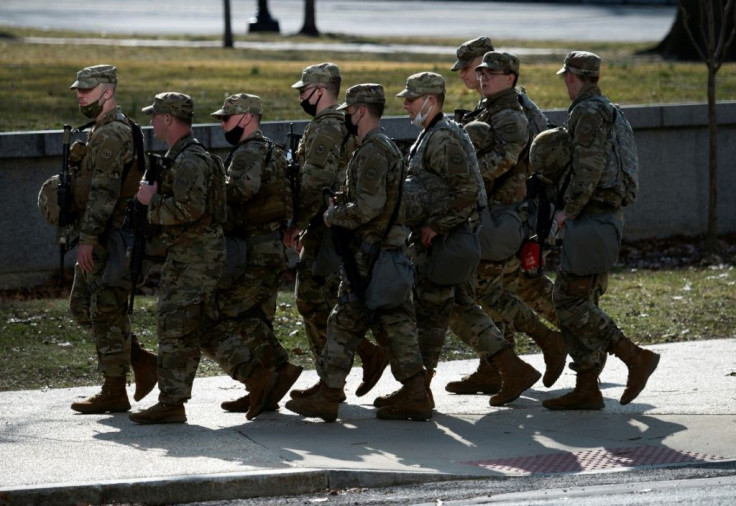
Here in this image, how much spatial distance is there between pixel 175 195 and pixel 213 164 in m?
0.33

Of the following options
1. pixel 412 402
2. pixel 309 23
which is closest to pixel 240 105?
pixel 412 402

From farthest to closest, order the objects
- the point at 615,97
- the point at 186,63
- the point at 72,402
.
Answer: the point at 186,63, the point at 615,97, the point at 72,402

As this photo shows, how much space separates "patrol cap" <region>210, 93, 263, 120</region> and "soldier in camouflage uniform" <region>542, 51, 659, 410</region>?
1.84 metres

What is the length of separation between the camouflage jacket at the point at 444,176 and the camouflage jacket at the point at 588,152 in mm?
570

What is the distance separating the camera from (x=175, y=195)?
829cm

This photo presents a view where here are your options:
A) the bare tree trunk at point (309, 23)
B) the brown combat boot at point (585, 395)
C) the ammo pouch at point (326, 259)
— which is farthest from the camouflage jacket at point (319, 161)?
the bare tree trunk at point (309, 23)

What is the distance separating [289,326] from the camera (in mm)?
12109

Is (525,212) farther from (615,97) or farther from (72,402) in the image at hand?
(615,97)

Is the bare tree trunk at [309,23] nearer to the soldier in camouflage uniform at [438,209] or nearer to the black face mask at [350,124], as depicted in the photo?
the soldier in camouflage uniform at [438,209]

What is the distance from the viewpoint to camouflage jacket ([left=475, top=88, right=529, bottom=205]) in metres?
9.34

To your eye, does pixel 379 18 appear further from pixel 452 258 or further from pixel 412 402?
pixel 412 402

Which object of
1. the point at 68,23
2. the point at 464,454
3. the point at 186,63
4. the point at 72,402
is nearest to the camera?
the point at 464,454

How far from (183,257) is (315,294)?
119 centimetres

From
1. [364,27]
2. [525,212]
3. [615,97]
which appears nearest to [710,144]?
[615,97]
